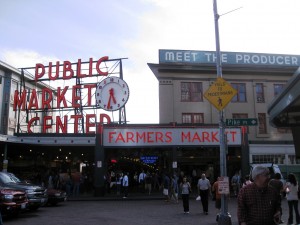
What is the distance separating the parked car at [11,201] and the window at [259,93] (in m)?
28.1

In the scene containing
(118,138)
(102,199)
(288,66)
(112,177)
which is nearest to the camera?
(102,199)

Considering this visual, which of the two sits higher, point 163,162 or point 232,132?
point 232,132

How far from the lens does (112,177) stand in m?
35.7

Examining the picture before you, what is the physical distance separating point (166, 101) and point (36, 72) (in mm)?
15240

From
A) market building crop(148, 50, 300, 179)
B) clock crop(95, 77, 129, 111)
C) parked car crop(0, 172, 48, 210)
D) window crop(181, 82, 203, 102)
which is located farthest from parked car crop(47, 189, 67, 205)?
window crop(181, 82, 203, 102)

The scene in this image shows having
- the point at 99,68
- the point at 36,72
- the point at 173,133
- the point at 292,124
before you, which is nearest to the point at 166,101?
the point at 173,133

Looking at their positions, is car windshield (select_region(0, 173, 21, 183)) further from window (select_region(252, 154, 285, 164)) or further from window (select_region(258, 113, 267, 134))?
window (select_region(258, 113, 267, 134))

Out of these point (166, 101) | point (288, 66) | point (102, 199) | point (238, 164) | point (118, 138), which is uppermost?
point (288, 66)

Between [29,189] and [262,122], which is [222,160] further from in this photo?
[262,122]

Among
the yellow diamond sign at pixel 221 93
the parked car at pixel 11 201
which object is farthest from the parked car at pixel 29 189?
the yellow diamond sign at pixel 221 93

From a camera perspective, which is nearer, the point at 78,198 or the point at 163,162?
the point at 78,198

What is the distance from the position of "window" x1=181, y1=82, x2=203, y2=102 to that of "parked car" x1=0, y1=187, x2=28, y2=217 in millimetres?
23633

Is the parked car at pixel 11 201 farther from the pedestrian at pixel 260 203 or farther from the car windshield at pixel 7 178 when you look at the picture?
the pedestrian at pixel 260 203

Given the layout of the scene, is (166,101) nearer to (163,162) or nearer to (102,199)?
(163,162)
